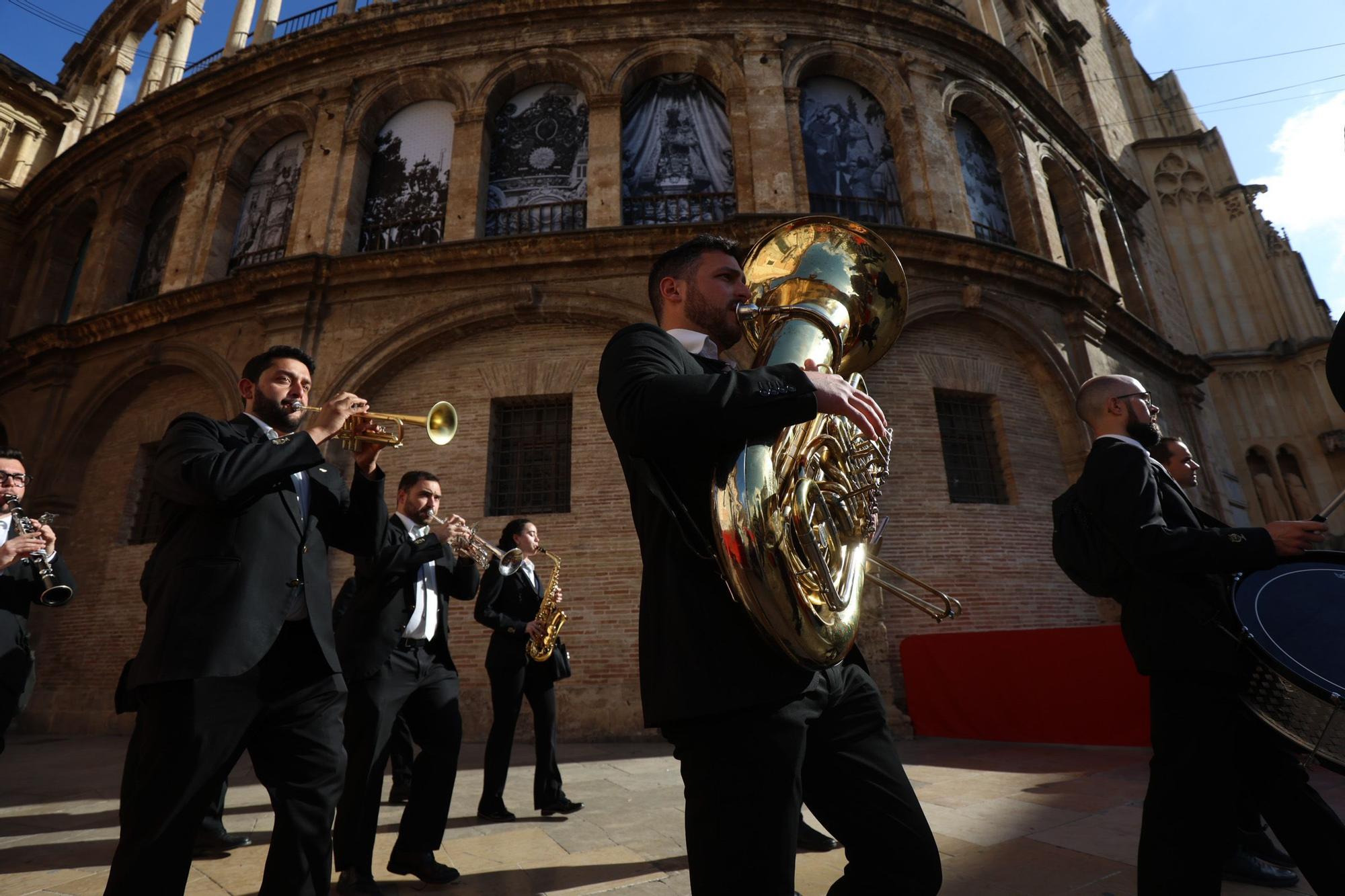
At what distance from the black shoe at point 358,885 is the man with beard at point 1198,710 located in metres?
2.93

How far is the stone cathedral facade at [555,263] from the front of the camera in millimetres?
9555

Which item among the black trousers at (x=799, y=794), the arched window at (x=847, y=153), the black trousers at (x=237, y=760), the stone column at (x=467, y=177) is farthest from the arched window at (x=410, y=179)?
the black trousers at (x=799, y=794)

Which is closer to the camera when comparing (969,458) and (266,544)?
(266,544)

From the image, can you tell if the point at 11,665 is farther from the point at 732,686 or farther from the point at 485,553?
the point at 732,686

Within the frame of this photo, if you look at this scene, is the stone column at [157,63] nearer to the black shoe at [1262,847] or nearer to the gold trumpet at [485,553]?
the gold trumpet at [485,553]

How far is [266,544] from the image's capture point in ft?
7.20

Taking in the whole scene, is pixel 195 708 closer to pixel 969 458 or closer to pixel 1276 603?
pixel 1276 603

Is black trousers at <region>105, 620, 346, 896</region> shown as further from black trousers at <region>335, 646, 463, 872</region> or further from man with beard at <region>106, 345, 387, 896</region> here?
black trousers at <region>335, 646, 463, 872</region>

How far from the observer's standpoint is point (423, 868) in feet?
10.2

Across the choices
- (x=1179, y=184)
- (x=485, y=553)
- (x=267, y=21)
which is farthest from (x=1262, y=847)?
(x=1179, y=184)

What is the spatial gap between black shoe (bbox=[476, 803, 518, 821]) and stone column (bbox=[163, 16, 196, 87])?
19941mm

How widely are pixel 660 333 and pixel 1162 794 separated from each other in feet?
6.70

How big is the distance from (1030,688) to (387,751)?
20.2 feet

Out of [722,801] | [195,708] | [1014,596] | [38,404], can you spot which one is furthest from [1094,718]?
[38,404]
